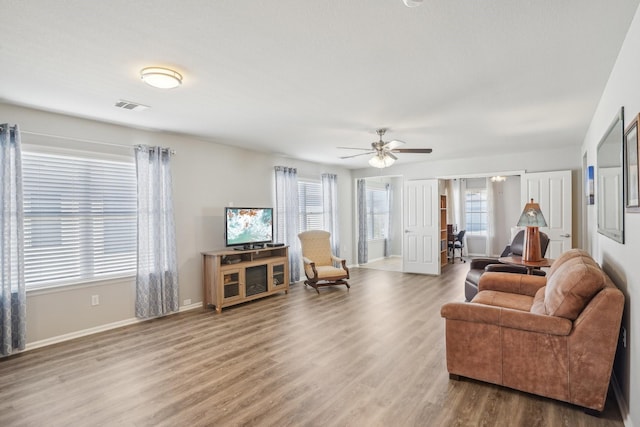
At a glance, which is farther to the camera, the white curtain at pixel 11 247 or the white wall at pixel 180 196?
the white wall at pixel 180 196

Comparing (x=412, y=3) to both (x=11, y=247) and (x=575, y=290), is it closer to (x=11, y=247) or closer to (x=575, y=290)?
(x=575, y=290)

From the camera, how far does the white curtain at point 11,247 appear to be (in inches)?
131

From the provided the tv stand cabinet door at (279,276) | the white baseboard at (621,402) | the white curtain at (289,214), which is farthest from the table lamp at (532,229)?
the white curtain at (289,214)

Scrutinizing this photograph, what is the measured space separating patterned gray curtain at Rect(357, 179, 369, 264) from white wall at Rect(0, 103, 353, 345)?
1.81 m

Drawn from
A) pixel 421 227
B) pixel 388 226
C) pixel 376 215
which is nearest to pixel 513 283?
pixel 421 227

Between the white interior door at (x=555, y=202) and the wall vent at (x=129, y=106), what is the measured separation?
613 cm

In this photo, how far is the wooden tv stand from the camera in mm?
4832

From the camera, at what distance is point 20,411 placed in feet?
7.95

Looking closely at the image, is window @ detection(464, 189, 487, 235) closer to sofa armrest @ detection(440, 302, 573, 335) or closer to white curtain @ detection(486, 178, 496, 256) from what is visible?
white curtain @ detection(486, 178, 496, 256)

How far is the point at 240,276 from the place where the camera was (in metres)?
5.05

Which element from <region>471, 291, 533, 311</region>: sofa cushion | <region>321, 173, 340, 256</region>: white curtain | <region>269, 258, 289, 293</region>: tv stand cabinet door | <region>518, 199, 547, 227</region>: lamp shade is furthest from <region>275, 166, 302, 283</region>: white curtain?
<region>518, 199, 547, 227</region>: lamp shade

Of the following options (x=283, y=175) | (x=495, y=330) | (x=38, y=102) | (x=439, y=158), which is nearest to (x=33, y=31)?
(x=38, y=102)

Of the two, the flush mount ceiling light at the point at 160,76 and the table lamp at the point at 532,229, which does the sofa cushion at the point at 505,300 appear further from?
the flush mount ceiling light at the point at 160,76

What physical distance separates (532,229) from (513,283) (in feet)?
3.03
